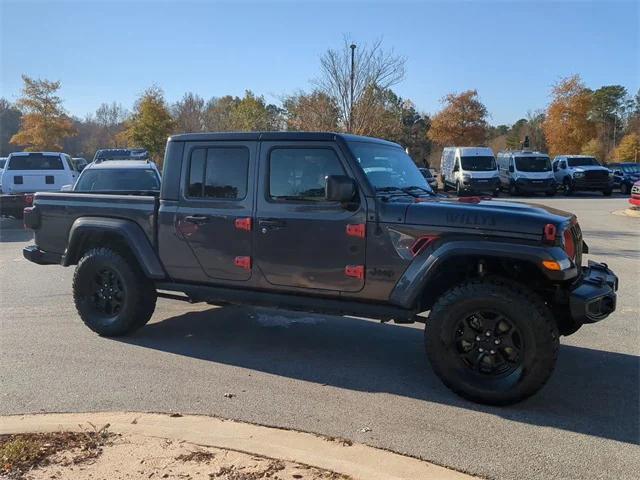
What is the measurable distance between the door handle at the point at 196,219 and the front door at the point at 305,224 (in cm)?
56

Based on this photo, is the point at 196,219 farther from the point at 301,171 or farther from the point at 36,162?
the point at 36,162

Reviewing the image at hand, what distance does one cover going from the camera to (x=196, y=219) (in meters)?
5.36

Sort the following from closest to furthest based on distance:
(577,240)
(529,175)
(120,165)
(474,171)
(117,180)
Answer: (577,240) → (117,180) → (120,165) → (474,171) → (529,175)

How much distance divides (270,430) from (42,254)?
397 cm

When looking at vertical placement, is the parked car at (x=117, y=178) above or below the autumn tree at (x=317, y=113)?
below

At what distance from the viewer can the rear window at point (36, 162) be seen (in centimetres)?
1627

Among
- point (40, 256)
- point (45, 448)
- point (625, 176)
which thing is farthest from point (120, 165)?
point (625, 176)

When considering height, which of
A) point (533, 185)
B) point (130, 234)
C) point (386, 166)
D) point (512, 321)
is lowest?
point (512, 321)

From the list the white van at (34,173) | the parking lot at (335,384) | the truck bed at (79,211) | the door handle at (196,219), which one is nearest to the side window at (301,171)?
the door handle at (196,219)

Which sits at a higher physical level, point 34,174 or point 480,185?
point 480,185

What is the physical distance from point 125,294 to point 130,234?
621 millimetres

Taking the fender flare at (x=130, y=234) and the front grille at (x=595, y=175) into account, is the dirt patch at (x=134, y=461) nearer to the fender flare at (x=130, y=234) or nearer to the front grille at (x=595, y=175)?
the fender flare at (x=130, y=234)

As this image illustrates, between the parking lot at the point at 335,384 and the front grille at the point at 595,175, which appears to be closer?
the parking lot at the point at 335,384

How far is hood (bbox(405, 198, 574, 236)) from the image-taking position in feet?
13.8
